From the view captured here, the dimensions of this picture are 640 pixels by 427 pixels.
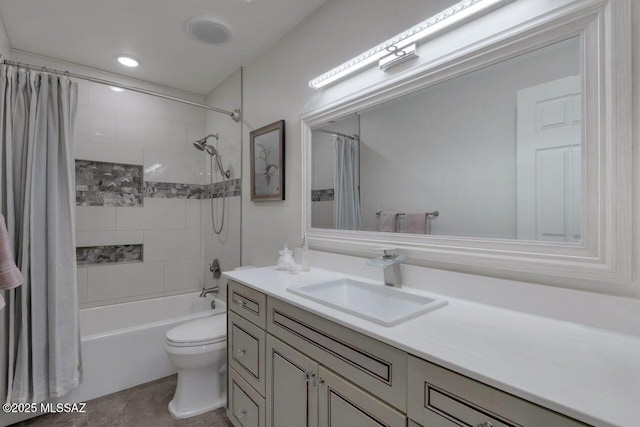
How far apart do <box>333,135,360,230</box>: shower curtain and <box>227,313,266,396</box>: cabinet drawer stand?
74 centimetres

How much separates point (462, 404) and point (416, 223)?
0.80m

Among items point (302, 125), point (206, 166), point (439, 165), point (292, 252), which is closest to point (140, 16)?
point (302, 125)

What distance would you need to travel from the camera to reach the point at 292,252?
1.94 m

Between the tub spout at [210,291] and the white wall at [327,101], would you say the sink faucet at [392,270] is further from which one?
the tub spout at [210,291]

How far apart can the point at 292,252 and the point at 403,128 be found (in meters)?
1.01

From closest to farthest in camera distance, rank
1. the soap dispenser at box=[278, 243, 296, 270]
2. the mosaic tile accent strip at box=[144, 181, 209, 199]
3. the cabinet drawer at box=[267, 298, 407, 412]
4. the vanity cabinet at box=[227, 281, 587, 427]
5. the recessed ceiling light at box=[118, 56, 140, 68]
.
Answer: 1. the vanity cabinet at box=[227, 281, 587, 427]
2. the cabinet drawer at box=[267, 298, 407, 412]
3. the soap dispenser at box=[278, 243, 296, 270]
4. the recessed ceiling light at box=[118, 56, 140, 68]
5. the mosaic tile accent strip at box=[144, 181, 209, 199]

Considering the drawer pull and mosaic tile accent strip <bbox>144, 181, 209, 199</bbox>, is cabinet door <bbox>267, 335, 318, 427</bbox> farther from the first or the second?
mosaic tile accent strip <bbox>144, 181, 209, 199</bbox>

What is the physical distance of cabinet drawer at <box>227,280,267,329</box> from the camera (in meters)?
1.42

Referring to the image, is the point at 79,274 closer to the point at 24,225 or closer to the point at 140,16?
the point at 24,225

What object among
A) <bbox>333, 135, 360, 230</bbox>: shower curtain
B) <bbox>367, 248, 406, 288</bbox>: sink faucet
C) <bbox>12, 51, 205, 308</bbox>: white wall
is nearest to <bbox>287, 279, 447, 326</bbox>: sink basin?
<bbox>367, 248, 406, 288</bbox>: sink faucet

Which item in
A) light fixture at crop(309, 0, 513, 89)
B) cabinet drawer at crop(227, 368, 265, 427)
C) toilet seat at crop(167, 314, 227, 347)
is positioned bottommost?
cabinet drawer at crop(227, 368, 265, 427)

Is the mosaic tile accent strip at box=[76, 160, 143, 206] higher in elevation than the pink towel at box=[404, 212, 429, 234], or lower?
higher

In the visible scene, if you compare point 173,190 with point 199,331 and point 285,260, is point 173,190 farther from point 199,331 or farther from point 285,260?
point 285,260

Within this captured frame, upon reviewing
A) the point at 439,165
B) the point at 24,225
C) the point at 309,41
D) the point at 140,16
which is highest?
the point at 140,16
